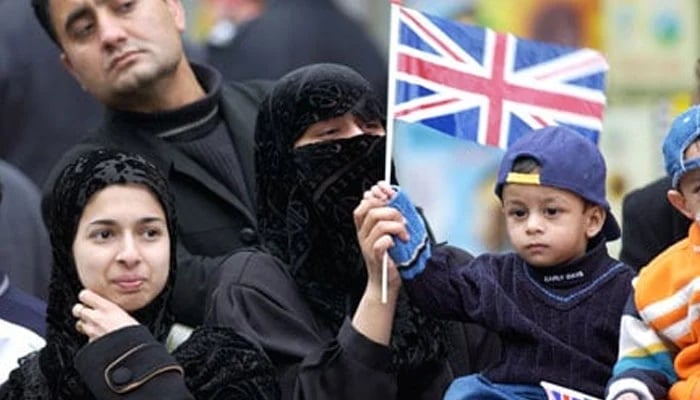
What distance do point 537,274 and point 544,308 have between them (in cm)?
8

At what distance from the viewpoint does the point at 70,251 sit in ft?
22.7

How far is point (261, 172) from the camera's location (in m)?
7.48

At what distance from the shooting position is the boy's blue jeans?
263 inches

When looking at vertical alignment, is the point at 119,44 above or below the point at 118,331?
above

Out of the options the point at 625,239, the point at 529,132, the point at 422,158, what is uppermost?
the point at 529,132

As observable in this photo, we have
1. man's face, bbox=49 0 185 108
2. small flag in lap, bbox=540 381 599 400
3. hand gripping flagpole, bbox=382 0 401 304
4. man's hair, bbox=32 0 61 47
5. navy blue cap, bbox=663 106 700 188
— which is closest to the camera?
navy blue cap, bbox=663 106 700 188

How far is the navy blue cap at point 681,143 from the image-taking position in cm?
640

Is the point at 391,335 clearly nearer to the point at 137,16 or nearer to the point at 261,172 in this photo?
the point at 261,172

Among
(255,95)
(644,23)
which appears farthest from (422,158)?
(255,95)

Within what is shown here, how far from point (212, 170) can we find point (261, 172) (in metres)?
0.85

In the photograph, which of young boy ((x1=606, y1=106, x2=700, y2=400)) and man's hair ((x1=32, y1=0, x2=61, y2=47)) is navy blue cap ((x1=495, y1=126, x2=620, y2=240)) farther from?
man's hair ((x1=32, y1=0, x2=61, y2=47))

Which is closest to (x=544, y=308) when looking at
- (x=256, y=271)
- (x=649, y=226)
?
(x=256, y=271)

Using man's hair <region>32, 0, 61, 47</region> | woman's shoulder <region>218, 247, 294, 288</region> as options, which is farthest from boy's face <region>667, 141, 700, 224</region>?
man's hair <region>32, 0, 61, 47</region>

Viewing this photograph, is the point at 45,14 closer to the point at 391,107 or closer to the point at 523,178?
the point at 391,107
